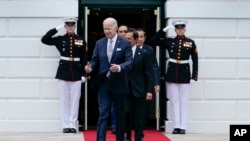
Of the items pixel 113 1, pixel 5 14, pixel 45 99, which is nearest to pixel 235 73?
pixel 113 1

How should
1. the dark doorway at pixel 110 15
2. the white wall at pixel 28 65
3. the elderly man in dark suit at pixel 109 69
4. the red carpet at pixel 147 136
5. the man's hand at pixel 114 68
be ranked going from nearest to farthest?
the man's hand at pixel 114 68 < the elderly man in dark suit at pixel 109 69 < the red carpet at pixel 147 136 < the white wall at pixel 28 65 < the dark doorway at pixel 110 15

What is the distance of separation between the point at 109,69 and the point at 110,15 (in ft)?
16.0

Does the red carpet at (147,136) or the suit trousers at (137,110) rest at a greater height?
the suit trousers at (137,110)

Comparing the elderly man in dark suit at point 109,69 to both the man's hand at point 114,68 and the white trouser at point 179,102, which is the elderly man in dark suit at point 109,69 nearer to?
the man's hand at point 114,68

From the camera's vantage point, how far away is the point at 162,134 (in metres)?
13.3

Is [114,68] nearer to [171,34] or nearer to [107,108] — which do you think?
[107,108]

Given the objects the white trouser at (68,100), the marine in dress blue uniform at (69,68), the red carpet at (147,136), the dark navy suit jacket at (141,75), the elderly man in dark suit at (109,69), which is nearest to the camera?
the elderly man in dark suit at (109,69)

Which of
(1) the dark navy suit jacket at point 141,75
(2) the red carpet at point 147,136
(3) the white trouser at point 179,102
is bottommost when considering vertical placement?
(2) the red carpet at point 147,136

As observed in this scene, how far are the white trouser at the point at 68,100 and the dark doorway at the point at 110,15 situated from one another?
107cm

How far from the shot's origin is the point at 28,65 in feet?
44.0

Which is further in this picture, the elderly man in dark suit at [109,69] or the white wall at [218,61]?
the white wall at [218,61]

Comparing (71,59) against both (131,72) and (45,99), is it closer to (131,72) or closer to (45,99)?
(45,99)

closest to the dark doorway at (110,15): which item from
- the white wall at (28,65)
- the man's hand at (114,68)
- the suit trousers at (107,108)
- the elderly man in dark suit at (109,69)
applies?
the white wall at (28,65)

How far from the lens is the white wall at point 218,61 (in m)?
13.5
